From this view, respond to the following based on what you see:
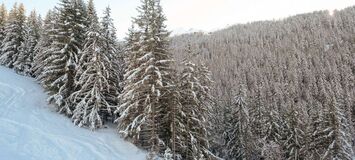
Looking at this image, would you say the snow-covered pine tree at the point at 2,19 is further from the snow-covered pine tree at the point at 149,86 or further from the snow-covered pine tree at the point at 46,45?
the snow-covered pine tree at the point at 149,86

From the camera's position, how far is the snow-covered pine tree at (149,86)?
3041cm

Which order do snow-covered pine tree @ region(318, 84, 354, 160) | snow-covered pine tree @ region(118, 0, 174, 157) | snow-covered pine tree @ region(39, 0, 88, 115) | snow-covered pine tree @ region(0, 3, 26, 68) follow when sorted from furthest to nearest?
snow-covered pine tree @ region(0, 3, 26, 68) → snow-covered pine tree @ region(318, 84, 354, 160) → snow-covered pine tree @ region(39, 0, 88, 115) → snow-covered pine tree @ region(118, 0, 174, 157)

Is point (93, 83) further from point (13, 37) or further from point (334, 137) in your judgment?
point (334, 137)

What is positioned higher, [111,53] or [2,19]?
[2,19]

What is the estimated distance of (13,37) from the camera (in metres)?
55.3

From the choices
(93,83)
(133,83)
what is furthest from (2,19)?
(133,83)

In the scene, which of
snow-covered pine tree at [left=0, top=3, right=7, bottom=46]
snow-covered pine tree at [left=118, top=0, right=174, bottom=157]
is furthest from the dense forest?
snow-covered pine tree at [left=0, top=3, right=7, bottom=46]

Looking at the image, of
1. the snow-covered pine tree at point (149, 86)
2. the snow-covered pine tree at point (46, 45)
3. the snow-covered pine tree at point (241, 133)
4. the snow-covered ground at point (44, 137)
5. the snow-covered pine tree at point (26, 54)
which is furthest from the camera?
the snow-covered pine tree at point (26, 54)

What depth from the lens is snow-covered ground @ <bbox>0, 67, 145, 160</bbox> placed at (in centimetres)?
2517

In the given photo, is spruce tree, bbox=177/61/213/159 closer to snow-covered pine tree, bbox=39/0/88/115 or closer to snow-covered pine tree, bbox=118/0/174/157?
snow-covered pine tree, bbox=118/0/174/157

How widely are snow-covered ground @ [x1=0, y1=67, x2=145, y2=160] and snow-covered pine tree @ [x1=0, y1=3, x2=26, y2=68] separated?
1632 cm

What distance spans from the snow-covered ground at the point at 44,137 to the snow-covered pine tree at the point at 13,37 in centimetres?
1632

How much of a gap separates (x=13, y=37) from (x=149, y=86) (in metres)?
32.7

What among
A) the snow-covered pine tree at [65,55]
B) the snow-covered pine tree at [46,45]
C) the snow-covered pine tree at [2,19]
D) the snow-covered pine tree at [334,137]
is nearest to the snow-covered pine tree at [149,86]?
the snow-covered pine tree at [65,55]
